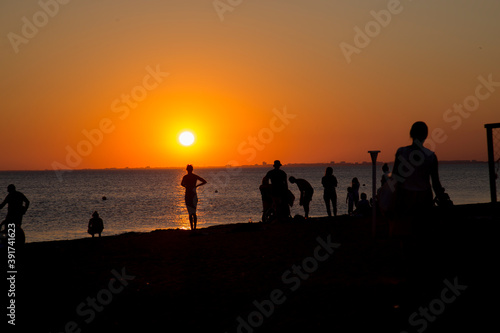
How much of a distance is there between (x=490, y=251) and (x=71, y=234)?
108ft

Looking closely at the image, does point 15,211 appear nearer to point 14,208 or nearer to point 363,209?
point 14,208

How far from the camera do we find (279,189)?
1684 cm

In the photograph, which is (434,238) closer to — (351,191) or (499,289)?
(499,289)

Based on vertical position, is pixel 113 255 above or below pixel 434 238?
below

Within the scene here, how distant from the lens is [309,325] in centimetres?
552

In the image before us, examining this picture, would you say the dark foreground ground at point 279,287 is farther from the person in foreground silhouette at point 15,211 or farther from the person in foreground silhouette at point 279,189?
the person in foreground silhouette at point 279,189

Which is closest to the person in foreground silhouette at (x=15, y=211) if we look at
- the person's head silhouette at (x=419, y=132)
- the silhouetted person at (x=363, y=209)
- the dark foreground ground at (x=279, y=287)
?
the dark foreground ground at (x=279, y=287)

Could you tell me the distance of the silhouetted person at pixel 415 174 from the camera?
21.0 ft

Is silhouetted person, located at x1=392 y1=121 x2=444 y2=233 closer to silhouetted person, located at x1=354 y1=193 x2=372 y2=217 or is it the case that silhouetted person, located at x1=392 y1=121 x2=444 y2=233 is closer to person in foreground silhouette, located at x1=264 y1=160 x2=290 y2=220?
person in foreground silhouette, located at x1=264 y1=160 x2=290 y2=220

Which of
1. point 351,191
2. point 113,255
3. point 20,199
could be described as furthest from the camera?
point 351,191

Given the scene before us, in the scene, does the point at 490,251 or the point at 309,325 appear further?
the point at 490,251

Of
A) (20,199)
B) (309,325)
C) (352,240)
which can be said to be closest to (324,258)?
(352,240)

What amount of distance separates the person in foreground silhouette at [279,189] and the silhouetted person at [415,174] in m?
9.96

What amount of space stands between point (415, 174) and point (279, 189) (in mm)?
10483
